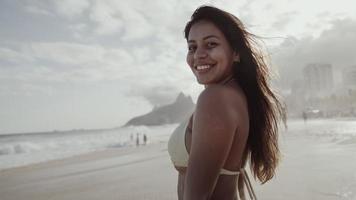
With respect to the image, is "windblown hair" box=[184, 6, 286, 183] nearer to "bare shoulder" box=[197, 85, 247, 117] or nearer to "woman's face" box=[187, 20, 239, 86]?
"woman's face" box=[187, 20, 239, 86]

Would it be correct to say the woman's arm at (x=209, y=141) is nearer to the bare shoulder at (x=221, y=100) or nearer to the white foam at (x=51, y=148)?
the bare shoulder at (x=221, y=100)

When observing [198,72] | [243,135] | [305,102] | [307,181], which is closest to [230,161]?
[243,135]

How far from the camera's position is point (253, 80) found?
192cm

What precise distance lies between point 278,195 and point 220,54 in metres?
7.52

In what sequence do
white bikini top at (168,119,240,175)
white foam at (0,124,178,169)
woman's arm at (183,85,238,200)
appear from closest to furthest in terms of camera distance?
1. woman's arm at (183,85,238,200)
2. white bikini top at (168,119,240,175)
3. white foam at (0,124,178,169)

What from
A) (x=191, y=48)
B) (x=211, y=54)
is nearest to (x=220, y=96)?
(x=211, y=54)

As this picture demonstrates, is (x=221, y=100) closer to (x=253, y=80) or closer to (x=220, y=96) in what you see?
(x=220, y=96)

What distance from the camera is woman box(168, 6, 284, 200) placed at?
5.08 feet

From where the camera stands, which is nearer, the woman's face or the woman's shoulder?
the woman's shoulder

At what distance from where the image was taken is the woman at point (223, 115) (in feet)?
5.08

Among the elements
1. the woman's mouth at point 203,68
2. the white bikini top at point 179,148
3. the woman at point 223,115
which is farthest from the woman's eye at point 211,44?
the white bikini top at point 179,148

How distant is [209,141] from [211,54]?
0.53 metres

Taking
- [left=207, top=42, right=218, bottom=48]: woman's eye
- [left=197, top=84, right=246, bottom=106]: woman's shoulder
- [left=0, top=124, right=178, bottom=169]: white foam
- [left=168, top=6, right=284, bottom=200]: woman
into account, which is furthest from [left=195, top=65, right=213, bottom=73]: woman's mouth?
[left=0, top=124, right=178, bottom=169]: white foam

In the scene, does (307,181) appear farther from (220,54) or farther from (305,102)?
(305,102)
